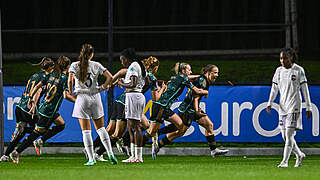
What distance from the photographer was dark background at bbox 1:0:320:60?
27.2 m

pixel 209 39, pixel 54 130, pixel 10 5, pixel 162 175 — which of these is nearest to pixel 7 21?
pixel 10 5

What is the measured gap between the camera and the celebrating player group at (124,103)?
42.9 feet

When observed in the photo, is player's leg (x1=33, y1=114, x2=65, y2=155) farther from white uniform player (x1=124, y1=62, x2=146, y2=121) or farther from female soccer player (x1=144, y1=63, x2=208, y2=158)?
white uniform player (x1=124, y1=62, x2=146, y2=121)

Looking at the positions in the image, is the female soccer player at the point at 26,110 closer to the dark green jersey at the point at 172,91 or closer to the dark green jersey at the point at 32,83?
the dark green jersey at the point at 32,83

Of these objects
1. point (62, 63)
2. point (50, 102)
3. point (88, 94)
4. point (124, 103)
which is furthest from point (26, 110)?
point (88, 94)

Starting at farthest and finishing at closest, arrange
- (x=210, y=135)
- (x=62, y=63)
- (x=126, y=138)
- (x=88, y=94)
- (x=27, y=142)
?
1. (x=126, y=138)
2. (x=210, y=135)
3. (x=27, y=142)
4. (x=62, y=63)
5. (x=88, y=94)

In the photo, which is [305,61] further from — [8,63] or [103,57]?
[8,63]

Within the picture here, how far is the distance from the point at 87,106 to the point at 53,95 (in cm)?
204

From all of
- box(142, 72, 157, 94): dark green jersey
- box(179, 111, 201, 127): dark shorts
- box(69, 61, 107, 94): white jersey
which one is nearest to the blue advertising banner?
box(179, 111, 201, 127): dark shorts

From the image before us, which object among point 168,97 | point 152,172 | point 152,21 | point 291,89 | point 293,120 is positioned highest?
point 152,21

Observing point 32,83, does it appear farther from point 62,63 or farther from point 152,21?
point 152,21

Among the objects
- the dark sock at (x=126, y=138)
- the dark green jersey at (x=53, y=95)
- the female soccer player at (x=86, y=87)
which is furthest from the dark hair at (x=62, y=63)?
the dark sock at (x=126, y=138)

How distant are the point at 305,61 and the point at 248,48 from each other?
2.05 m

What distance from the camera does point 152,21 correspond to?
28.2 meters
